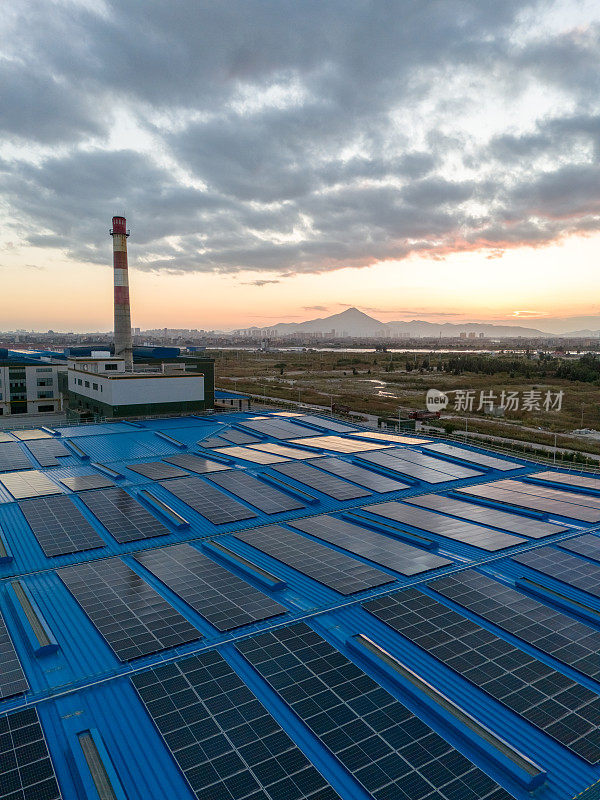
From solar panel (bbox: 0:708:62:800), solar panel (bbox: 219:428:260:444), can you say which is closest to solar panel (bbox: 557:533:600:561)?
solar panel (bbox: 0:708:62:800)

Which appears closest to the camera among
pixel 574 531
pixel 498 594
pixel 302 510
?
pixel 498 594

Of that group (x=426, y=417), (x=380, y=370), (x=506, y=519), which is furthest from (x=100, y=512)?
(x=380, y=370)

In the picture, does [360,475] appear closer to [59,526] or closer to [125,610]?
[59,526]

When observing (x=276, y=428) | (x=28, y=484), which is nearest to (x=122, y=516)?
(x=28, y=484)

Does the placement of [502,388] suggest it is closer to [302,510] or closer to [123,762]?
[302,510]

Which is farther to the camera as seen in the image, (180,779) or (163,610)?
(163,610)

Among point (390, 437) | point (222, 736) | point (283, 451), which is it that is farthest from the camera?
point (390, 437)

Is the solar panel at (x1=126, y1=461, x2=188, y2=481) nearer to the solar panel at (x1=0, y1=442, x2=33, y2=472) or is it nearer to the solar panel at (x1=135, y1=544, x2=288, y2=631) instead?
the solar panel at (x1=0, y1=442, x2=33, y2=472)
